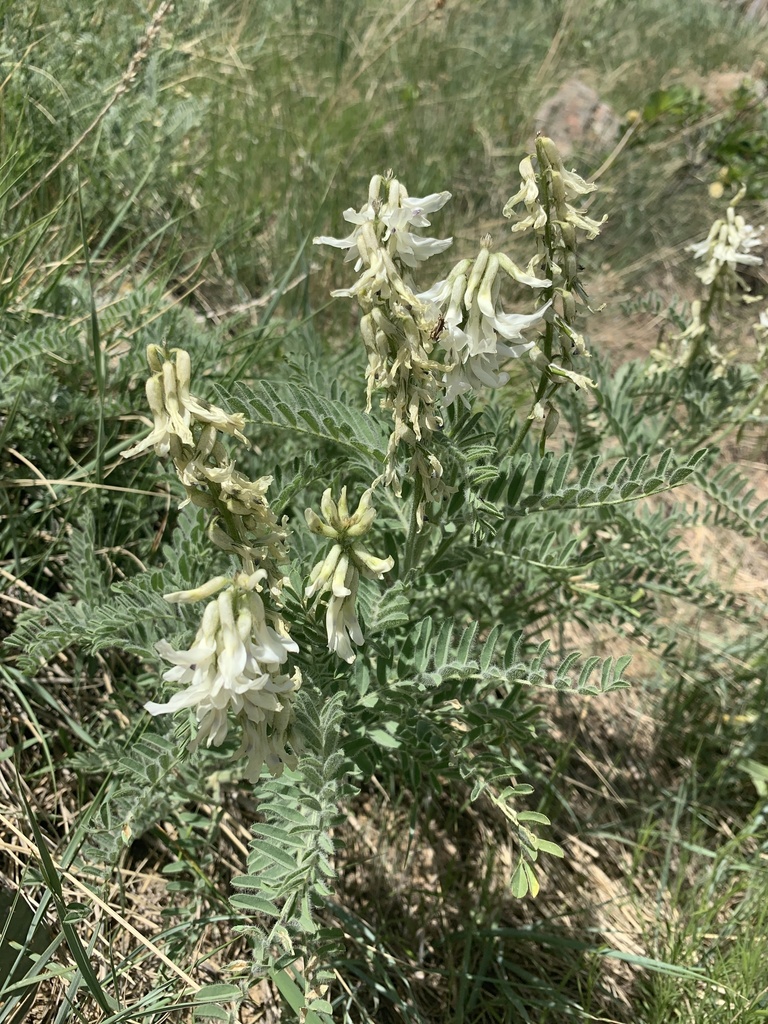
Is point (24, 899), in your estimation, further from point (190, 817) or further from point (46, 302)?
point (46, 302)

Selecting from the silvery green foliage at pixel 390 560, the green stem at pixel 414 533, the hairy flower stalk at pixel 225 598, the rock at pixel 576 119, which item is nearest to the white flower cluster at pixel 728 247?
the silvery green foliage at pixel 390 560

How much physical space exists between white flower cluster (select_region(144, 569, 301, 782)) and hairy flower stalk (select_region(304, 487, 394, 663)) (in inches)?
4.2

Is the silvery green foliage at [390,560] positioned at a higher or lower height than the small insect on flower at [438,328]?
lower

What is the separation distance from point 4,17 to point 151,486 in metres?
1.46

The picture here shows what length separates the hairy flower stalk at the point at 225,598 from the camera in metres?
0.93

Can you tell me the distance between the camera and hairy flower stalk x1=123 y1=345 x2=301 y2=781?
3.05 ft

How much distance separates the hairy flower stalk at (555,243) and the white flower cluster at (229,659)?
24.3 inches

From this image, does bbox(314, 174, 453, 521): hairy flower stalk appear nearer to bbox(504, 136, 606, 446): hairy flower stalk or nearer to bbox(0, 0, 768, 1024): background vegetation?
bbox(504, 136, 606, 446): hairy flower stalk

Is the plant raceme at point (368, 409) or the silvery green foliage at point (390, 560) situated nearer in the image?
the plant raceme at point (368, 409)

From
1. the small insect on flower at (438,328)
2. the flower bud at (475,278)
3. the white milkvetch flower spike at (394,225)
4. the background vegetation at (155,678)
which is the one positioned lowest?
the background vegetation at (155,678)

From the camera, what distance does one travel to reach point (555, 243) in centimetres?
128

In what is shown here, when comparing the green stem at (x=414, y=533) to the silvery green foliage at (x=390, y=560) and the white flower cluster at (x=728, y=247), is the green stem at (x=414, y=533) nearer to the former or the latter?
the silvery green foliage at (x=390, y=560)

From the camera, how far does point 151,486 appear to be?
2.10m

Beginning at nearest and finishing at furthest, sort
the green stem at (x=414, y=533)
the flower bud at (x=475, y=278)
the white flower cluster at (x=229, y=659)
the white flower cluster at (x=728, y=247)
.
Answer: the white flower cluster at (x=229, y=659) < the flower bud at (x=475, y=278) < the green stem at (x=414, y=533) < the white flower cluster at (x=728, y=247)
